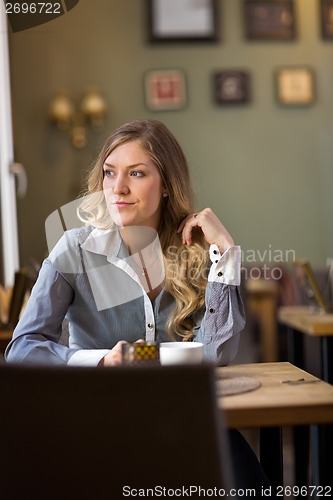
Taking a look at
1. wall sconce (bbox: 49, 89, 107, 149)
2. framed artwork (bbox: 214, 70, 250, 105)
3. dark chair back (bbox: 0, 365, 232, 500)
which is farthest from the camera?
framed artwork (bbox: 214, 70, 250, 105)

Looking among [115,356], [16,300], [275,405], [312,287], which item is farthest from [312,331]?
[275,405]

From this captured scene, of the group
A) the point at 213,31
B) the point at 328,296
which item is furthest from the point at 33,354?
the point at 213,31

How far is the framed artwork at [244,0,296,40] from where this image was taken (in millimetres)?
5078

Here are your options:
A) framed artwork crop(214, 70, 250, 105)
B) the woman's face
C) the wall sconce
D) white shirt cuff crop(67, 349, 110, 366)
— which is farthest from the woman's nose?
framed artwork crop(214, 70, 250, 105)

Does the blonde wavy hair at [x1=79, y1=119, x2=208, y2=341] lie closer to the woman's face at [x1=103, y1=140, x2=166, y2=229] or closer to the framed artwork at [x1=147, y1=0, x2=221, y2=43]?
the woman's face at [x1=103, y1=140, x2=166, y2=229]

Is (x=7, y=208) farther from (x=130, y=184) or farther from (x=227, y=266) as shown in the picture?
(x=227, y=266)

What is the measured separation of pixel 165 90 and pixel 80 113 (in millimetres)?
986

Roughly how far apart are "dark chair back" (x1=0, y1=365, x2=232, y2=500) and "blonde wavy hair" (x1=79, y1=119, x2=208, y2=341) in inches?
30.5

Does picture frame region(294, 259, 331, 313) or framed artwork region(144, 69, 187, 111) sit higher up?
framed artwork region(144, 69, 187, 111)

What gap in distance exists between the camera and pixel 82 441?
0.88 meters

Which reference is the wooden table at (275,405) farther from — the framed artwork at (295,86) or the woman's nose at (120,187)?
the framed artwork at (295,86)

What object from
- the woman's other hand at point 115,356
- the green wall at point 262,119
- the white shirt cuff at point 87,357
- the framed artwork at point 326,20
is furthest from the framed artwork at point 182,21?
the woman's other hand at point 115,356

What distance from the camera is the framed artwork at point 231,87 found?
16.6 ft

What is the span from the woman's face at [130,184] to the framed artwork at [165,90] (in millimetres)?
1181
